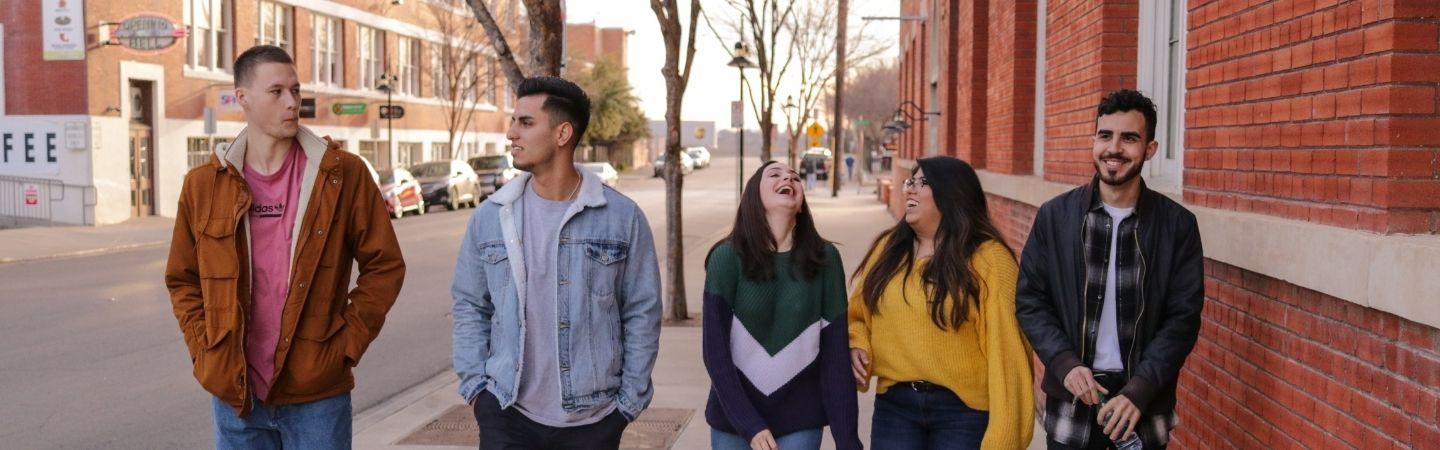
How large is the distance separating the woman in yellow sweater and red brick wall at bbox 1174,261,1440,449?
2.44 ft

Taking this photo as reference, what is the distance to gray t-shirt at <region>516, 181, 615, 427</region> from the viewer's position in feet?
13.2

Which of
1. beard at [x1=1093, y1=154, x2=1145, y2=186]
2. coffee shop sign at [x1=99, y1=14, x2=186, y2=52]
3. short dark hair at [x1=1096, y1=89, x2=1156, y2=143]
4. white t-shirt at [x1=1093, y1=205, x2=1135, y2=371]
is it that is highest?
coffee shop sign at [x1=99, y1=14, x2=186, y2=52]

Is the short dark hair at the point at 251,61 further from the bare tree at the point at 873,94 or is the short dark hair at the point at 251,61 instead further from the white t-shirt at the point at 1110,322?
the bare tree at the point at 873,94

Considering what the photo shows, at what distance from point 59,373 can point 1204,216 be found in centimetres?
799

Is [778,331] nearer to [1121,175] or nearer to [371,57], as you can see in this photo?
[1121,175]

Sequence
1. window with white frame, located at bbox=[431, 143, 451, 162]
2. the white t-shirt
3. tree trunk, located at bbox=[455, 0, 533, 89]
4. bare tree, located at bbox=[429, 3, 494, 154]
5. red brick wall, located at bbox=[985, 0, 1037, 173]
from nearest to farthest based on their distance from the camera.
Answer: the white t-shirt < red brick wall, located at bbox=[985, 0, 1037, 173] < tree trunk, located at bbox=[455, 0, 533, 89] < bare tree, located at bbox=[429, 3, 494, 154] < window with white frame, located at bbox=[431, 143, 451, 162]

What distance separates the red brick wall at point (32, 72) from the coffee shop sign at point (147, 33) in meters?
1.17

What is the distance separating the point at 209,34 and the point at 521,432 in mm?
31985

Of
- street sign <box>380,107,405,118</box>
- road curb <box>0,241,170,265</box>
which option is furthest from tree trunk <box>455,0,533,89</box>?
street sign <box>380,107,405,118</box>

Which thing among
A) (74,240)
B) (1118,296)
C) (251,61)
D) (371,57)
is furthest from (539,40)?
(371,57)

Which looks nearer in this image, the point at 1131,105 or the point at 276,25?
the point at 1131,105

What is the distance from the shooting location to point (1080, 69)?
766cm

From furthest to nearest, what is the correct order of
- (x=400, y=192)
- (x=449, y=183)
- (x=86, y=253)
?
(x=449, y=183), (x=400, y=192), (x=86, y=253)

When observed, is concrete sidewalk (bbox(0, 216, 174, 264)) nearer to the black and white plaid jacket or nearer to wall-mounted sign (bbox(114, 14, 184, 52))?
wall-mounted sign (bbox(114, 14, 184, 52))
